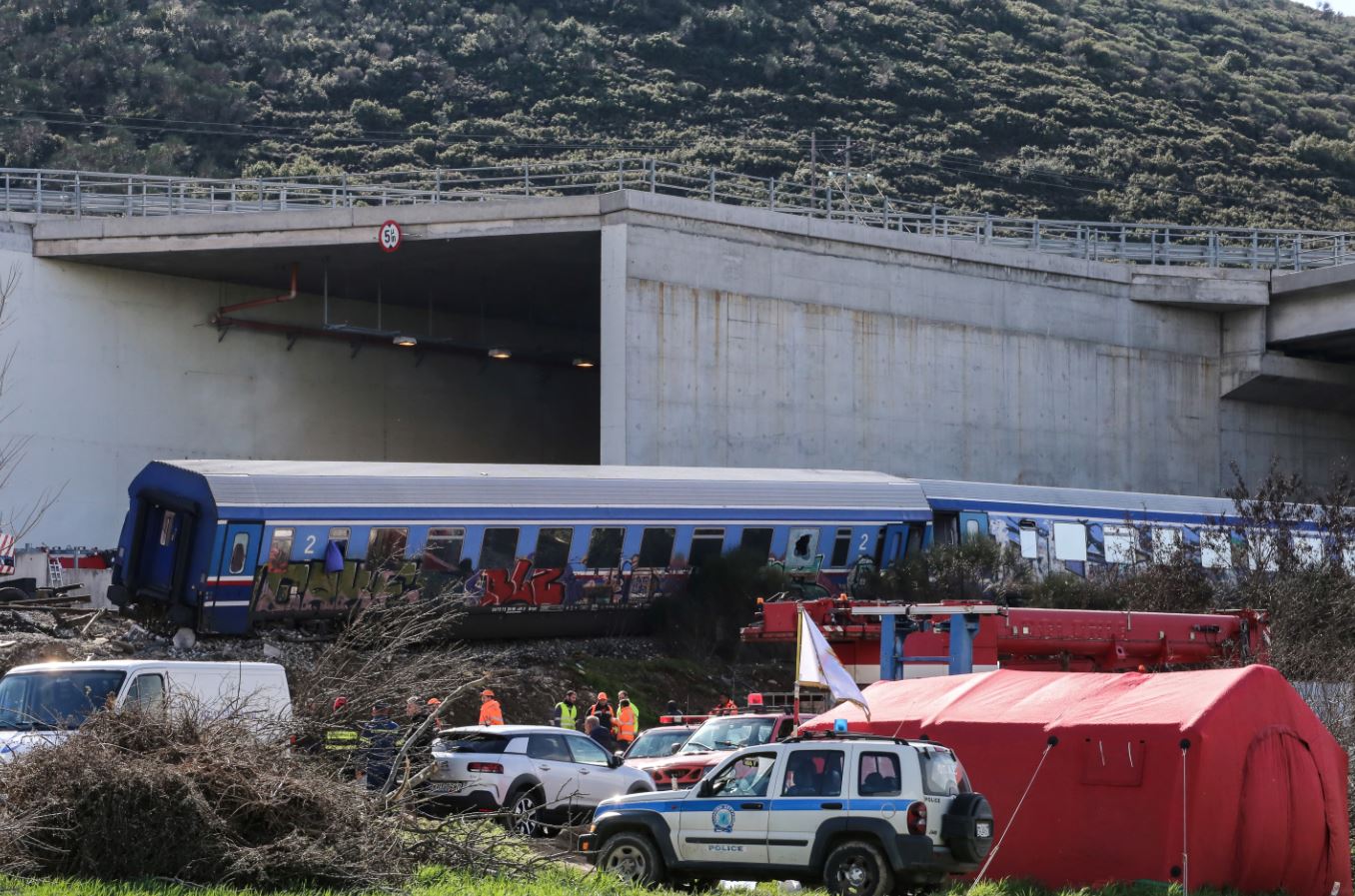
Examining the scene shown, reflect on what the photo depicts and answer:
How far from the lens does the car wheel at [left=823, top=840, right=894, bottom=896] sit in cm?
1345

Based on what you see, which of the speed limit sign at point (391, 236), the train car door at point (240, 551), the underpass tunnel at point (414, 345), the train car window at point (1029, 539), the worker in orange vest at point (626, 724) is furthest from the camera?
the underpass tunnel at point (414, 345)

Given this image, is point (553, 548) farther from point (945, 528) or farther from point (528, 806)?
point (528, 806)

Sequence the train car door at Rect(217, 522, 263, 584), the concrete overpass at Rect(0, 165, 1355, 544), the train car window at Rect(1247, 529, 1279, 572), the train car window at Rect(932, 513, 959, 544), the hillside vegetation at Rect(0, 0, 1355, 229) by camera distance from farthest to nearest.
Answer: the hillside vegetation at Rect(0, 0, 1355, 229)
the concrete overpass at Rect(0, 165, 1355, 544)
the train car window at Rect(932, 513, 959, 544)
the train car window at Rect(1247, 529, 1279, 572)
the train car door at Rect(217, 522, 263, 584)

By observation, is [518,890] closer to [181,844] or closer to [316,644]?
[181,844]

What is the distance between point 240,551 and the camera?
1041 inches

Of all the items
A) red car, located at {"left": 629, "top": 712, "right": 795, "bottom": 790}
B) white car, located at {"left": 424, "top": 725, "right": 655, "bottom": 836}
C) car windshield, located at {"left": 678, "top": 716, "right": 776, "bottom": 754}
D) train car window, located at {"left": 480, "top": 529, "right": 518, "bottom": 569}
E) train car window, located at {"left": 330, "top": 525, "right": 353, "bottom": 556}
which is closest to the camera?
white car, located at {"left": 424, "top": 725, "right": 655, "bottom": 836}

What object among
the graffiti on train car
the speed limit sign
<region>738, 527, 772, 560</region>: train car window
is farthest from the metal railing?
the graffiti on train car

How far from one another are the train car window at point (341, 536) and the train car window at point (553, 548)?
11.7ft

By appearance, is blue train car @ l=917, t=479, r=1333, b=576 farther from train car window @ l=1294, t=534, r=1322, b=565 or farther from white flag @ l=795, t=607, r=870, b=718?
A: white flag @ l=795, t=607, r=870, b=718

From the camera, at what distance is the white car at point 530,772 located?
57.4 ft

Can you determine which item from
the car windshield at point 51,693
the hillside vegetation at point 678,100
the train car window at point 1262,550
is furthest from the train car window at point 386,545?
the hillside vegetation at point 678,100

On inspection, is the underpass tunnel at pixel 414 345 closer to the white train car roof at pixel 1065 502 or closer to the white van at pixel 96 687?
the white train car roof at pixel 1065 502

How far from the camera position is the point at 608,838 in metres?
14.7

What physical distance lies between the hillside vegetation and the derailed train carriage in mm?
52477
